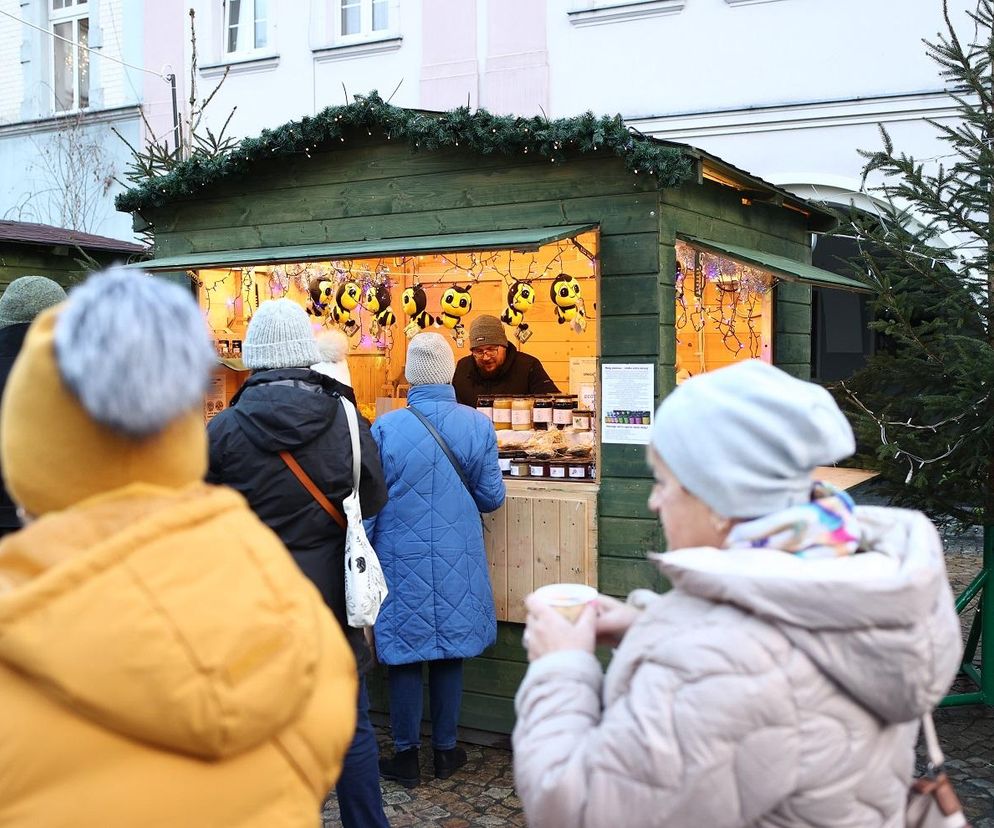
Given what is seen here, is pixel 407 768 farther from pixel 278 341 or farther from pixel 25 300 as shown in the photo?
pixel 25 300

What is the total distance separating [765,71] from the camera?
10844 millimetres

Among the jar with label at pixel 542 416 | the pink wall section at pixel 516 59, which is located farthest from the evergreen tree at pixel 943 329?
the pink wall section at pixel 516 59

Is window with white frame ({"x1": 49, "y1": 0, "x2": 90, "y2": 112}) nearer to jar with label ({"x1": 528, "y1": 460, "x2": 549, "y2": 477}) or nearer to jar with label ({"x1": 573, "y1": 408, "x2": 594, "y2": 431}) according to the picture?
jar with label ({"x1": 573, "y1": 408, "x2": 594, "y2": 431})

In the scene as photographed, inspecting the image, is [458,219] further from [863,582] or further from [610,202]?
[863,582]

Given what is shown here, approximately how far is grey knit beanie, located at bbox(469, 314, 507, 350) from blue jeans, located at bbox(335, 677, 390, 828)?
3784 mm

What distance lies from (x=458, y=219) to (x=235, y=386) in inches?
94.2

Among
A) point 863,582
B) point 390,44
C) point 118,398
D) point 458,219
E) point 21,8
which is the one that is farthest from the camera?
point 21,8

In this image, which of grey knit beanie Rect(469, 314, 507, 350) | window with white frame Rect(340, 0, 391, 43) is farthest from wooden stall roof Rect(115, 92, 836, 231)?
window with white frame Rect(340, 0, 391, 43)

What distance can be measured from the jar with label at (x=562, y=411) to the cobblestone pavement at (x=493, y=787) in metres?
1.67

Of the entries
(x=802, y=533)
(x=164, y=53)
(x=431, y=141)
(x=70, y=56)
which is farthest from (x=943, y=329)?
(x=70, y=56)

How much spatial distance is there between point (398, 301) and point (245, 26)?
25.1ft

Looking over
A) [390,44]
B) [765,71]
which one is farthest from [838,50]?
[390,44]

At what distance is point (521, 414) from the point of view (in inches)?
236

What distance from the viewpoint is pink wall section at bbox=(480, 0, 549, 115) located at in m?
12.0
